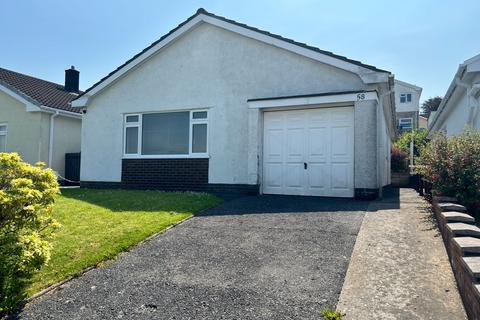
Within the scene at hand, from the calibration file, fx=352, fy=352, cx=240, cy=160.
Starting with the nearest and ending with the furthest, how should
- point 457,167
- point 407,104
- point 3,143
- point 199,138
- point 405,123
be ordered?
1. point 457,167
2. point 199,138
3. point 3,143
4. point 405,123
5. point 407,104

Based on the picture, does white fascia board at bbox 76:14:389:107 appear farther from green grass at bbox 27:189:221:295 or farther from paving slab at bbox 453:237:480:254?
paving slab at bbox 453:237:480:254

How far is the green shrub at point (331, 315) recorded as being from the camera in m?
3.04

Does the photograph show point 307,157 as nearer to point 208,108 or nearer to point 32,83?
point 208,108

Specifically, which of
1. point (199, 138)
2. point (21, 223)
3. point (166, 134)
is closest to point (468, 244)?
point (21, 223)

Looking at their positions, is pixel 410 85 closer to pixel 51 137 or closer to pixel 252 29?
pixel 252 29

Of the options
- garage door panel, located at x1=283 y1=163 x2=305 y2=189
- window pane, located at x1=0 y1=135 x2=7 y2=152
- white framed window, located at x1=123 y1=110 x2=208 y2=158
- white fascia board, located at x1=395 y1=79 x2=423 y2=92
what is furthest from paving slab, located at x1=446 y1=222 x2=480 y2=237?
white fascia board, located at x1=395 y1=79 x2=423 y2=92

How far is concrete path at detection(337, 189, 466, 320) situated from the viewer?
3.11 metres

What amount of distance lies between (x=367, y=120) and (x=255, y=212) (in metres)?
3.77

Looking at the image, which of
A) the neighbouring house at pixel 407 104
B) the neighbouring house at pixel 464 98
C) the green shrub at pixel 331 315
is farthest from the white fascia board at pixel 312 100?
the neighbouring house at pixel 407 104

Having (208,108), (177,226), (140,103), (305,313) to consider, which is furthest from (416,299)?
(140,103)

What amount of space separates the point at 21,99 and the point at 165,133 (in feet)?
27.7

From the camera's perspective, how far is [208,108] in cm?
1083

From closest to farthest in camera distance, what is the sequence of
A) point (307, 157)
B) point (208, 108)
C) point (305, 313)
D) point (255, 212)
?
point (305, 313)
point (255, 212)
point (307, 157)
point (208, 108)

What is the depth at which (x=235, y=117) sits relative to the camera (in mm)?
10414
